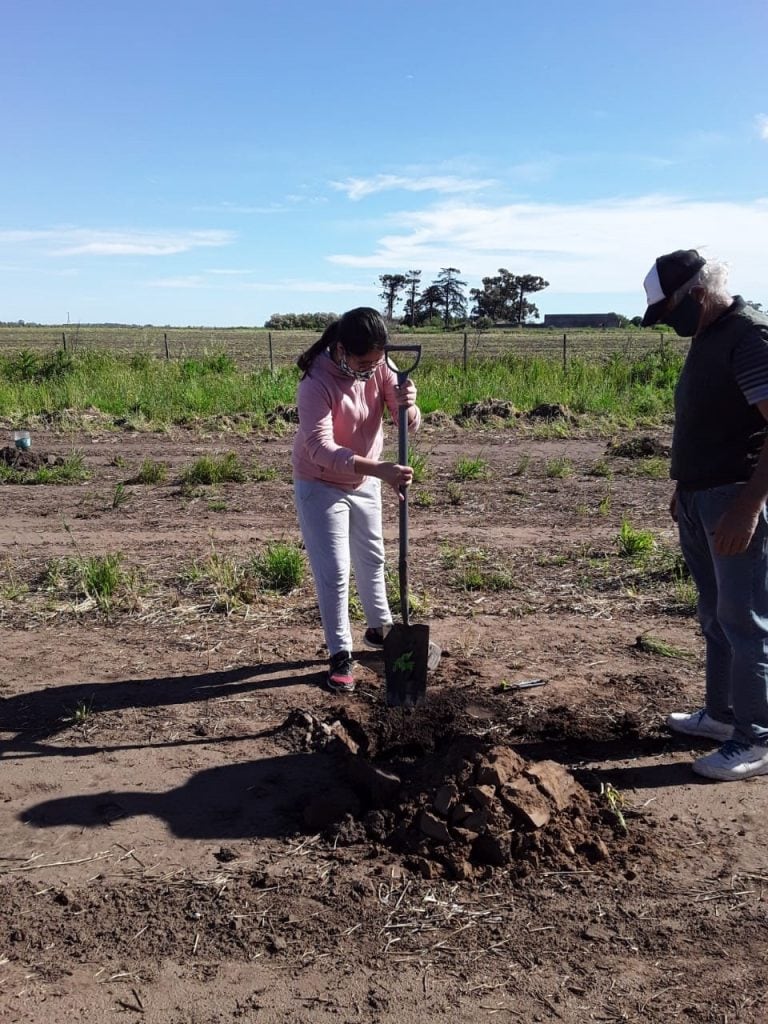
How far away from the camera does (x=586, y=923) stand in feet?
9.34

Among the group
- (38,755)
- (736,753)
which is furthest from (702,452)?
(38,755)

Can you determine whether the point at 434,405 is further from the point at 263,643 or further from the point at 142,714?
the point at 142,714

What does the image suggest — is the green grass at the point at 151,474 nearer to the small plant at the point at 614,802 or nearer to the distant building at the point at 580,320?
the small plant at the point at 614,802

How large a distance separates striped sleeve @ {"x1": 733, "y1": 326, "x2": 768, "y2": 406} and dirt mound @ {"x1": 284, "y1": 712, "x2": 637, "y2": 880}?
1.50 metres

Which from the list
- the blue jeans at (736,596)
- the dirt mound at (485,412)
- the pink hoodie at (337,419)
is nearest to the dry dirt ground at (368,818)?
the blue jeans at (736,596)

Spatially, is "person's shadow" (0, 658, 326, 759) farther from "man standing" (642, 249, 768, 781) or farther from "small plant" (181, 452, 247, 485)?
"small plant" (181, 452, 247, 485)

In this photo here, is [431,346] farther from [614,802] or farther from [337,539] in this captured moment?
[614,802]

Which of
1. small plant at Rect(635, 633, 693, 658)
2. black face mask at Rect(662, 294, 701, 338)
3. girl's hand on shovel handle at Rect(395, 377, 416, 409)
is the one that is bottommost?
small plant at Rect(635, 633, 693, 658)

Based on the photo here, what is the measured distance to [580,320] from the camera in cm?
9181

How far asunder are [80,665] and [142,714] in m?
0.80

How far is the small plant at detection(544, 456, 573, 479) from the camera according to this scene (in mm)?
10086

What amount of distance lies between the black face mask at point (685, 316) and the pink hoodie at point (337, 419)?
1395 mm

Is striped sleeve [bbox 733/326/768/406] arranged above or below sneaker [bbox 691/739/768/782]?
above

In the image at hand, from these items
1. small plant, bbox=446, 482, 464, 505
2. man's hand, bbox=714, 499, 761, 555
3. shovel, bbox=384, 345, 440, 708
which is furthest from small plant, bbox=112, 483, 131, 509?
man's hand, bbox=714, 499, 761, 555
